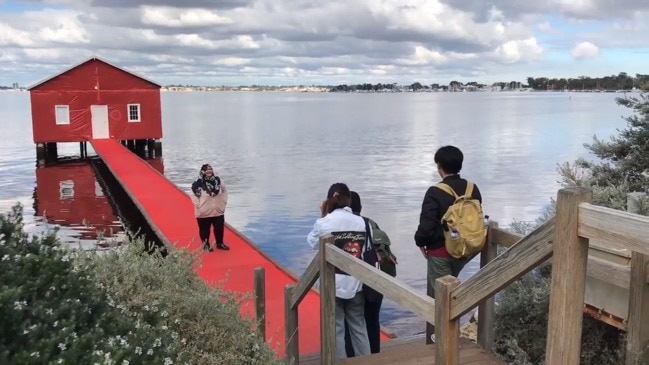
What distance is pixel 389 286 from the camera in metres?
3.55

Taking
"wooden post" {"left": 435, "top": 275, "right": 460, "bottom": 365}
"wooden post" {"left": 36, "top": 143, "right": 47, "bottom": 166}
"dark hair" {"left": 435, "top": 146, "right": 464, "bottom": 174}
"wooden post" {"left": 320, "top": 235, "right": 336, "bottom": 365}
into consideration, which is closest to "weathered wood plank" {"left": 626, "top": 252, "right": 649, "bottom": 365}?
"wooden post" {"left": 435, "top": 275, "right": 460, "bottom": 365}

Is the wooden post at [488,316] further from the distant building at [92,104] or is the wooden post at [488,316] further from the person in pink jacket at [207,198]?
the distant building at [92,104]

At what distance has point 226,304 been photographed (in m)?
3.77

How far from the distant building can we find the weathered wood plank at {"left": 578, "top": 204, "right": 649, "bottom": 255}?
36.0 m

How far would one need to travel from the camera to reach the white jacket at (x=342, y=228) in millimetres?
5027

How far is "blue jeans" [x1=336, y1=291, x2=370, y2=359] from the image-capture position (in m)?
5.31

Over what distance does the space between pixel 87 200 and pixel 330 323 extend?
906 inches

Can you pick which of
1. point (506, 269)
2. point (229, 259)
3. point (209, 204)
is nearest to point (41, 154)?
Answer: point (209, 204)

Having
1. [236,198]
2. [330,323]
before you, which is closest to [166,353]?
[330,323]

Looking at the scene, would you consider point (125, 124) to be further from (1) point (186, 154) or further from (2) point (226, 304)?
(2) point (226, 304)

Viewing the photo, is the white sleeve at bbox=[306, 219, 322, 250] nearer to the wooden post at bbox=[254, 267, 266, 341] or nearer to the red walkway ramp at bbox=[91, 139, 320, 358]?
the red walkway ramp at bbox=[91, 139, 320, 358]

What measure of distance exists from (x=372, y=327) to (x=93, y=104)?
33314 millimetres

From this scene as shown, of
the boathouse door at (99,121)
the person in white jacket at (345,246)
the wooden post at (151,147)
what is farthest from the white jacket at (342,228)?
the wooden post at (151,147)

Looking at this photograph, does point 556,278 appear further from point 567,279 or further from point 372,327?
point 372,327
